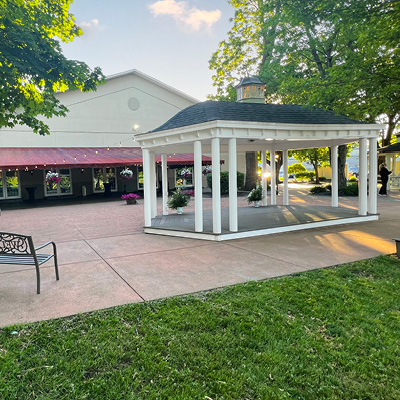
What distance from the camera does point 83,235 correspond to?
909 cm

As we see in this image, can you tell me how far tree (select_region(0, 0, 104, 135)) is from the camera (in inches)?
248

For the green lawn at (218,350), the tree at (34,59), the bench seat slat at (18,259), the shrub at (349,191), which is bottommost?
the green lawn at (218,350)

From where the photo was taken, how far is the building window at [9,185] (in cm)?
2005

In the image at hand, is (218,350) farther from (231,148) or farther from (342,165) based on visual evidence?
(342,165)

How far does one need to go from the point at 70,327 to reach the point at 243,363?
1.91 metres

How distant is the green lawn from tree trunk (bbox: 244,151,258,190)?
19.4 meters

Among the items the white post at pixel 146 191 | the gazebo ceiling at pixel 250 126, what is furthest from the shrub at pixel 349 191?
the white post at pixel 146 191

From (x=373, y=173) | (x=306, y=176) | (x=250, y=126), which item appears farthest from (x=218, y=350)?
(x=306, y=176)

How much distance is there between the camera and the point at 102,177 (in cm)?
2325

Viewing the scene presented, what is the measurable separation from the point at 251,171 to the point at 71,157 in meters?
12.7

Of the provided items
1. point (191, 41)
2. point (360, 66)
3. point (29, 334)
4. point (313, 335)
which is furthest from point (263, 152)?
point (29, 334)

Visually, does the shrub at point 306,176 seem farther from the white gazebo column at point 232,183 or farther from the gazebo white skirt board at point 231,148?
the white gazebo column at point 232,183

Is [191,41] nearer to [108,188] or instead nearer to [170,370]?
[170,370]

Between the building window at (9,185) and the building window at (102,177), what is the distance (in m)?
4.95
